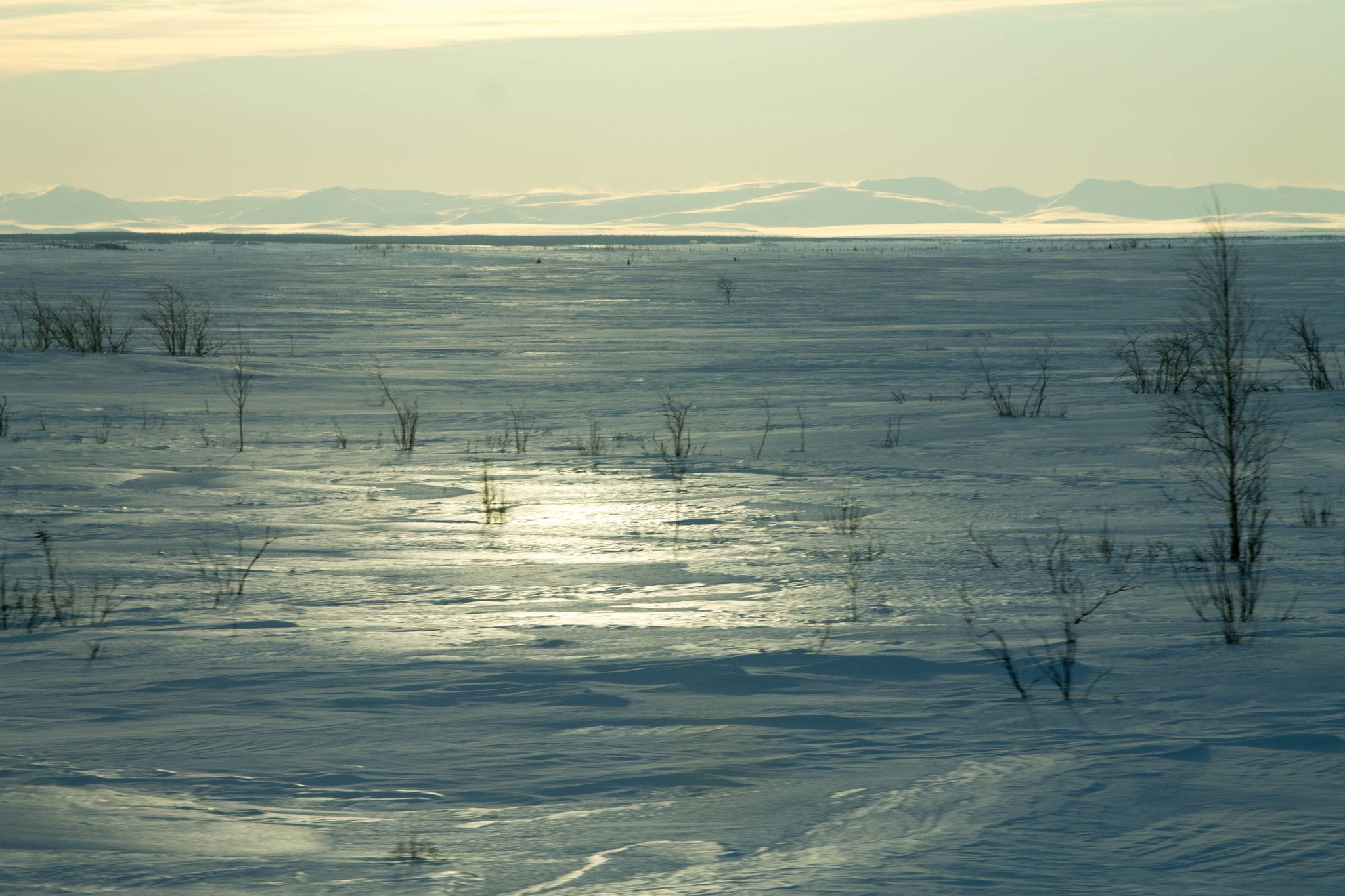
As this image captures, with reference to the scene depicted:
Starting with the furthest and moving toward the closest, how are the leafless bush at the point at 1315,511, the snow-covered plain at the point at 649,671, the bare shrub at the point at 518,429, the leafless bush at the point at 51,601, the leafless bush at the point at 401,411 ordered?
the leafless bush at the point at 401,411 → the bare shrub at the point at 518,429 → the leafless bush at the point at 1315,511 → the leafless bush at the point at 51,601 → the snow-covered plain at the point at 649,671

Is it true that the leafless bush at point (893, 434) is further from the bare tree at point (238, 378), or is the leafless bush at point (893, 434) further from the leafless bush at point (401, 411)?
the bare tree at point (238, 378)

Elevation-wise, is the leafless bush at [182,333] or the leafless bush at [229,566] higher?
the leafless bush at [182,333]

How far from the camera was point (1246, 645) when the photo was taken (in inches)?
183

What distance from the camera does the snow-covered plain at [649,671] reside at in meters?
2.92

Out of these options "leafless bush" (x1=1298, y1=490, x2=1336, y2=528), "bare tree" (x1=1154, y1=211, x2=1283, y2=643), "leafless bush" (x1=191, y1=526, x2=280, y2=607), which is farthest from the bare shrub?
"leafless bush" (x1=1298, y1=490, x2=1336, y2=528)

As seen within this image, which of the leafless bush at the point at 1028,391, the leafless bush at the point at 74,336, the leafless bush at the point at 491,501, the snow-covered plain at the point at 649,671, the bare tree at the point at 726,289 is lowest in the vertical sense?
the snow-covered plain at the point at 649,671

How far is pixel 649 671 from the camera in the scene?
4441 millimetres

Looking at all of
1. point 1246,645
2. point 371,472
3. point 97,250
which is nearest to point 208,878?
point 1246,645

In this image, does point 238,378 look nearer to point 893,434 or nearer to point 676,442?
point 676,442

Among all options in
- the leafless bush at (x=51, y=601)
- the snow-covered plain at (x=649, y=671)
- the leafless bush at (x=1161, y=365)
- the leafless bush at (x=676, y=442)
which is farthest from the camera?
the leafless bush at (x=1161, y=365)

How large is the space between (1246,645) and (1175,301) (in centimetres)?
2670

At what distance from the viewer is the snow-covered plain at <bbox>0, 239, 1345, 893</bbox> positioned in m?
2.92

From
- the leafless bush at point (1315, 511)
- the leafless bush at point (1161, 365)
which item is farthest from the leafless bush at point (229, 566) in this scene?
the leafless bush at point (1161, 365)

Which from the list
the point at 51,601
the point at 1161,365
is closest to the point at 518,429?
the point at 51,601
